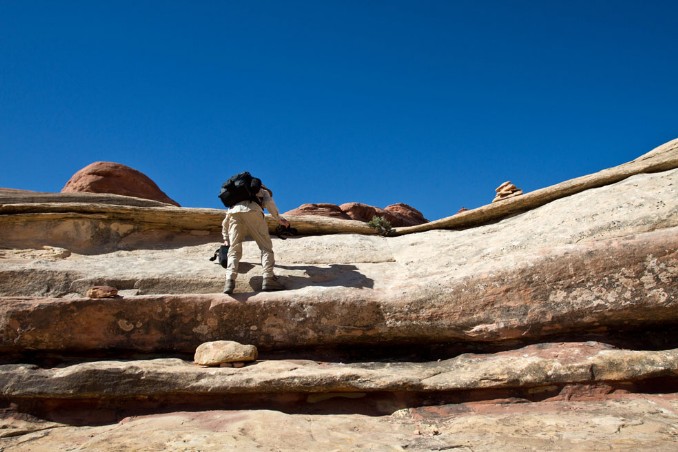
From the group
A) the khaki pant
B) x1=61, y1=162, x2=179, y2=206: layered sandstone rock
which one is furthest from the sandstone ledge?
x1=61, y1=162, x2=179, y2=206: layered sandstone rock

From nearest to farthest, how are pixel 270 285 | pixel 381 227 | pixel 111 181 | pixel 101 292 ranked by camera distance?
pixel 101 292 → pixel 270 285 → pixel 381 227 → pixel 111 181

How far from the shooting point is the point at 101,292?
7785mm

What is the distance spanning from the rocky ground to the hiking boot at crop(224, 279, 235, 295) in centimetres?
20

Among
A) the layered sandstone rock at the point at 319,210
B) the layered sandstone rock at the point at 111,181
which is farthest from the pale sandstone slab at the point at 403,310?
the layered sandstone rock at the point at 319,210

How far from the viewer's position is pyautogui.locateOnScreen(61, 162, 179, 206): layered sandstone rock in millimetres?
27594

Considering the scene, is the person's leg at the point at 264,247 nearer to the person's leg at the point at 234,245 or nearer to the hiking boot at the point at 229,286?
the person's leg at the point at 234,245

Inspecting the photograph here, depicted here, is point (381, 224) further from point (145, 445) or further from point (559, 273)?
A: point (145, 445)

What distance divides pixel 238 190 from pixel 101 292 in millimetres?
2735

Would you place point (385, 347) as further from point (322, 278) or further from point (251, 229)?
point (251, 229)

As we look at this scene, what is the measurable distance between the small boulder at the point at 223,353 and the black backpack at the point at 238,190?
2.55m

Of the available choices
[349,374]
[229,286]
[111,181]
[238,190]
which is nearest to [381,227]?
[238,190]

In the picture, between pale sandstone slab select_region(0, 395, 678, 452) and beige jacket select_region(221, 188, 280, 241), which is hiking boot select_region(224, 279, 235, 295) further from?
pale sandstone slab select_region(0, 395, 678, 452)

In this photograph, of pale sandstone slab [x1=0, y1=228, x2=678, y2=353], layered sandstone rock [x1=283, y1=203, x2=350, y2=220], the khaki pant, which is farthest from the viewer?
layered sandstone rock [x1=283, y1=203, x2=350, y2=220]

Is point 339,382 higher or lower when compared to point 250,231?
lower
